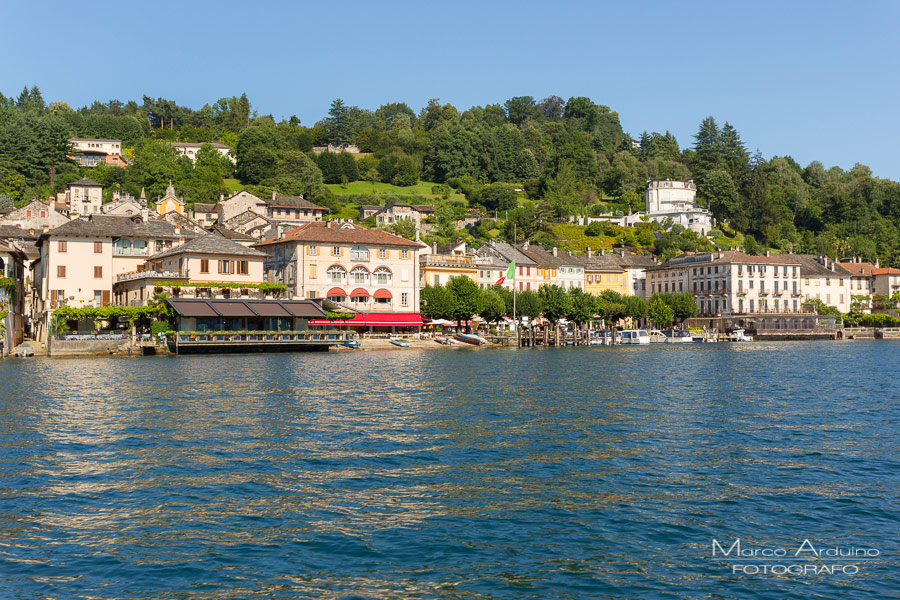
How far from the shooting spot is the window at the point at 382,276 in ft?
298

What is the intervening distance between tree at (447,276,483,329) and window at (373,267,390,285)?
7.83 metres

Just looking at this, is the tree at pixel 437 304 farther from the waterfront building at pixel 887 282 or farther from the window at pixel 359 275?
the waterfront building at pixel 887 282

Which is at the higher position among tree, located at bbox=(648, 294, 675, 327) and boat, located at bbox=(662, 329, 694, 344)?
tree, located at bbox=(648, 294, 675, 327)

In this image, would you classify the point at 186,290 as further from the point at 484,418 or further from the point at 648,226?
the point at 648,226

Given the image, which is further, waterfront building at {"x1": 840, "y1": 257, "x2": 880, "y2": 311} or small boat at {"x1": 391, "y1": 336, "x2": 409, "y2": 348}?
waterfront building at {"x1": 840, "y1": 257, "x2": 880, "y2": 311}

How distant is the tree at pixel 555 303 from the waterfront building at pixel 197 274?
38.9 meters

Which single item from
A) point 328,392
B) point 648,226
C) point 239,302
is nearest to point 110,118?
point 648,226

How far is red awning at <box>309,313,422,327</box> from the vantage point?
8406 cm

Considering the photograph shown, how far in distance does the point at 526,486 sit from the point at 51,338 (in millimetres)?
58705

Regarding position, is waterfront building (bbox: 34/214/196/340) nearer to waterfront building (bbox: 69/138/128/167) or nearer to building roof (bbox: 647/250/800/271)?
building roof (bbox: 647/250/800/271)

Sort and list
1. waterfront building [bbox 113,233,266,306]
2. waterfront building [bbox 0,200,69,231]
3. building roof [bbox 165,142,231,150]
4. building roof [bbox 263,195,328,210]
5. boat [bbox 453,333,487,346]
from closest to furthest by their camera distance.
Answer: waterfront building [bbox 113,233,266,306], boat [bbox 453,333,487,346], waterfront building [bbox 0,200,69,231], building roof [bbox 263,195,328,210], building roof [bbox 165,142,231,150]

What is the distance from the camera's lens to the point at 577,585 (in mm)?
→ 12297

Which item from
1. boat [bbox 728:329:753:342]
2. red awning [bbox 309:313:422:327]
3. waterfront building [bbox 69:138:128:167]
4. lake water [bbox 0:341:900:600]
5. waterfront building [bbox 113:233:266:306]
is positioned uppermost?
waterfront building [bbox 69:138:128:167]

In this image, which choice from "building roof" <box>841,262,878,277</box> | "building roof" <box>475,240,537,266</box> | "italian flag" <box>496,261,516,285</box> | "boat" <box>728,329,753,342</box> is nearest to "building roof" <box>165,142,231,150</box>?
"building roof" <box>475,240,537,266</box>
